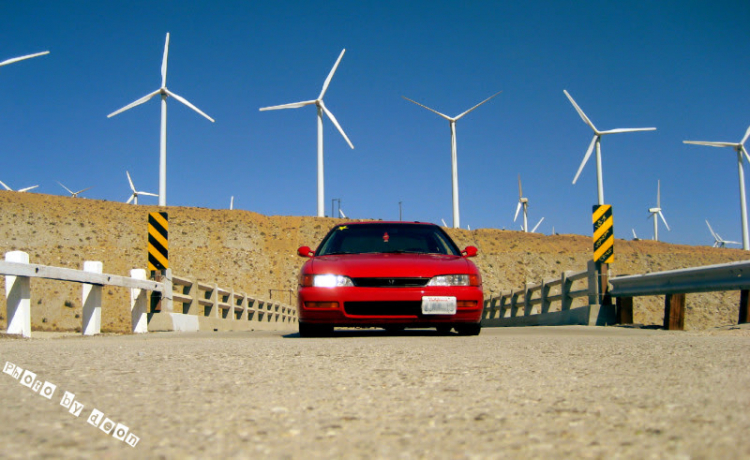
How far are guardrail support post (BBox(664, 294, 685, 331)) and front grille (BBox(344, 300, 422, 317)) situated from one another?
426 centimetres

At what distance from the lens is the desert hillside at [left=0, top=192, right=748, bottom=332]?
53625 millimetres

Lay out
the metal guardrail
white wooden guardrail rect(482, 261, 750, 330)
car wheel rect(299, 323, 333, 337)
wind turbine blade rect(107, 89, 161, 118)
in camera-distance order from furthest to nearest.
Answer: wind turbine blade rect(107, 89, 161, 118)
white wooden guardrail rect(482, 261, 750, 330)
the metal guardrail
car wheel rect(299, 323, 333, 337)

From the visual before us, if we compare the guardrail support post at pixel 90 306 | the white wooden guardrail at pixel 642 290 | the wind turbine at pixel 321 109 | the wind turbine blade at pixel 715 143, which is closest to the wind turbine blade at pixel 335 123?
the wind turbine at pixel 321 109

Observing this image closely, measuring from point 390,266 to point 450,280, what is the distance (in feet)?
2.28

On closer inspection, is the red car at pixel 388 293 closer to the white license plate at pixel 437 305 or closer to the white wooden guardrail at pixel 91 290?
the white license plate at pixel 437 305

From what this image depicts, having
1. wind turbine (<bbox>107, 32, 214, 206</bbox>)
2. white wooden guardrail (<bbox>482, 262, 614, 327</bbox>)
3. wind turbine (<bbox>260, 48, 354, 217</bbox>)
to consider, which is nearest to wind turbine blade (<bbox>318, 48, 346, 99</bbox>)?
wind turbine (<bbox>260, 48, 354, 217</bbox>)

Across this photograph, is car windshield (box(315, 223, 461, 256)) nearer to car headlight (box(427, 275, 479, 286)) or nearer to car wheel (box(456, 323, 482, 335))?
car headlight (box(427, 275, 479, 286))

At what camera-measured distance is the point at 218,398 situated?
2.93 metres

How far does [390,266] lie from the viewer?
24.8 feet

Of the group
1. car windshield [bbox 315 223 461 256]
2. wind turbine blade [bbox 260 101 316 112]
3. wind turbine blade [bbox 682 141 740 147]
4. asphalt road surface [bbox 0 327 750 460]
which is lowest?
asphalt road surface [bbox 0 327 750 460]

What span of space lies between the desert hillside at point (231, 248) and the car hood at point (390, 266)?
37.1 meters

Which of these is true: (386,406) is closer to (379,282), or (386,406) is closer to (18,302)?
(379,282)

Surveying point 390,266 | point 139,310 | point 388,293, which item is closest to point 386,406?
point 388,293

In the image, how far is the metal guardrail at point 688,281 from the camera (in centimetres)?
845
